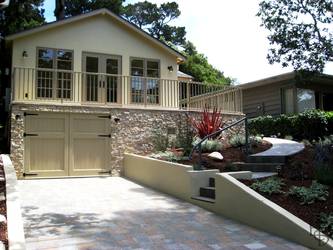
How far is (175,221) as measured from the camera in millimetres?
7449

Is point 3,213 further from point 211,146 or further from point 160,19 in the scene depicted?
point 160,19

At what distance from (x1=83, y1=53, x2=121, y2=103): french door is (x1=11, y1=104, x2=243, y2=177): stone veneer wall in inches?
49.0

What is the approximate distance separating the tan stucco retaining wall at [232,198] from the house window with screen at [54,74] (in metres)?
4.38

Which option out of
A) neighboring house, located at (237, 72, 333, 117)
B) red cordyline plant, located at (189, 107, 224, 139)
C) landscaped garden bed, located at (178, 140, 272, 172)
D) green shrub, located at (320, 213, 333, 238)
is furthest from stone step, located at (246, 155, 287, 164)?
neighboring house, located at (237, 72, 333, 117)

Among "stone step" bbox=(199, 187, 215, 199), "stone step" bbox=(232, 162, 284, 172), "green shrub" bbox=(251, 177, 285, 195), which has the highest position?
"stone step" bbox=(232, 162, 284, 172)

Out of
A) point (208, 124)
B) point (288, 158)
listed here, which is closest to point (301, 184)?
point (288, 158)

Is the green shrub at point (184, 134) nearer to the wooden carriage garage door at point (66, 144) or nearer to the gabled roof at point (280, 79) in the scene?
the wooden carriage garage door at point (66, 144)

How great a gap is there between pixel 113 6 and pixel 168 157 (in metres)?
16.1

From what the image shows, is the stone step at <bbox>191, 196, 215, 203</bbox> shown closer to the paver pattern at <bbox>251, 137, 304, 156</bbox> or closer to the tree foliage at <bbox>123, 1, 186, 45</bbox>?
the paver pattern at <bbox>251, 137, 304, 156</bbox>

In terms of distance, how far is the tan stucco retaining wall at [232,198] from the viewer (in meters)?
6.29

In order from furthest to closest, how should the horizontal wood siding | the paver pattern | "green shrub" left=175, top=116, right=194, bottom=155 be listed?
the horizontal wood siding, "green shrub" left=175, top=116, right=194, bottom=155, the paver pattern

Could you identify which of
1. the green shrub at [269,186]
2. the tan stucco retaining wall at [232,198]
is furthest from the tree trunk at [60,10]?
the green shrub at [269,186]

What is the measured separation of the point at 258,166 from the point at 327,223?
382 centimetres

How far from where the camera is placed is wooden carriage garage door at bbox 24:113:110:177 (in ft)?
41.7
